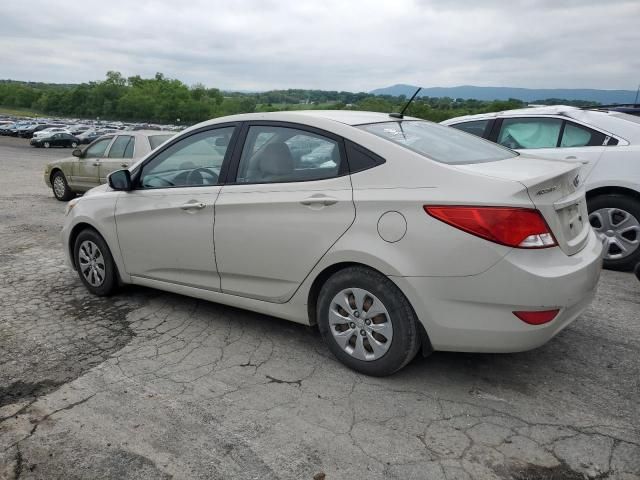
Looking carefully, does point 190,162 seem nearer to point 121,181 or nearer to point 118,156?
point 121,181

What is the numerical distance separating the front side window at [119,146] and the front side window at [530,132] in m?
7.00

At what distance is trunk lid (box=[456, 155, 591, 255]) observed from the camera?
2963 mm

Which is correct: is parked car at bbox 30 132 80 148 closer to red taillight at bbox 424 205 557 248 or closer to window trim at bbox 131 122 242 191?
window trim at bbox 131 122 242 191

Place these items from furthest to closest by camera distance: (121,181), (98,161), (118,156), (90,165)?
(90,165) < (98,161) < (118,156) < (121,181)

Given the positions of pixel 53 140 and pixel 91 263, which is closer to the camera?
pixel 91 263

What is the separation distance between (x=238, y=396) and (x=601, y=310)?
3137mm

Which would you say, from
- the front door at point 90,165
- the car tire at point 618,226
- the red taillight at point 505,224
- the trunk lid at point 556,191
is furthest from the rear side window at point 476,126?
the front door at point 90,165

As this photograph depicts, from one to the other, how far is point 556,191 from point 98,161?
9866mm

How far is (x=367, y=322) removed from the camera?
129 inches

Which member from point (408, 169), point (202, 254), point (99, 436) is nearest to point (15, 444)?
point (99, 436)

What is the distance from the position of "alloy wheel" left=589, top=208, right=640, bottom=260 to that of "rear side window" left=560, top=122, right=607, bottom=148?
0.77 m

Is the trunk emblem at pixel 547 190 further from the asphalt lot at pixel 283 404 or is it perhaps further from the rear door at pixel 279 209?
the asphalt lot at pixel 283 404

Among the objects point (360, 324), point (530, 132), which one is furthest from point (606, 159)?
Answer: point (360, 324)

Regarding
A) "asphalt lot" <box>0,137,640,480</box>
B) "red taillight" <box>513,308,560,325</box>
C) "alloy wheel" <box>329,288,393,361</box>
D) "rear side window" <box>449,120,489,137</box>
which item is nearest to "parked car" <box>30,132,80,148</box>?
"rear side window" <box>449,120,489,137</box>
